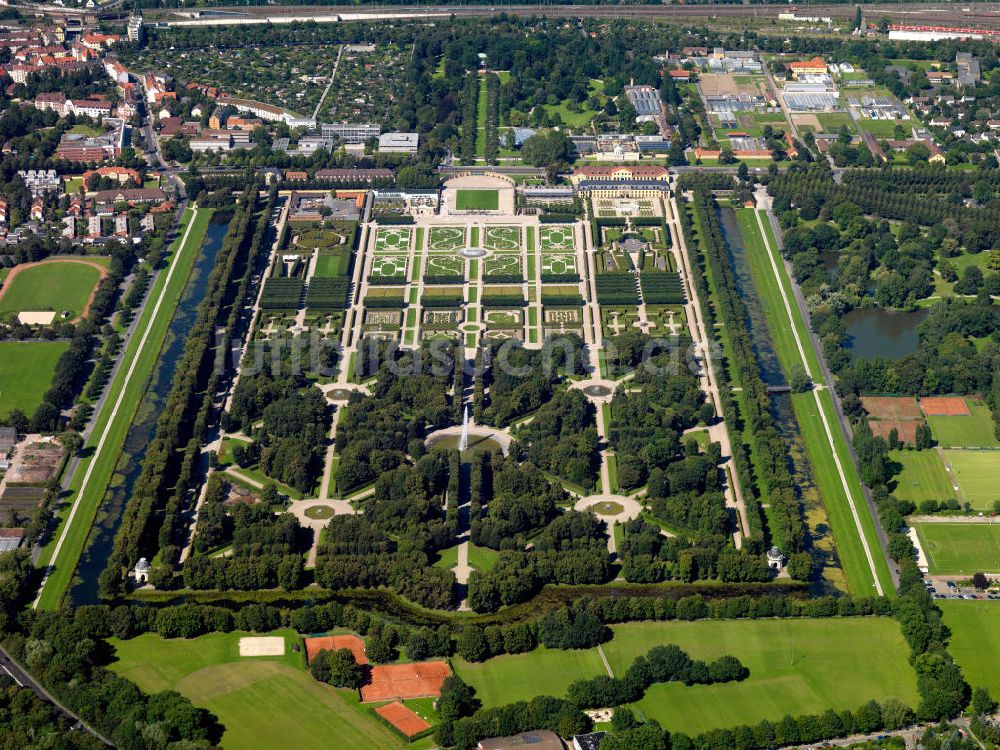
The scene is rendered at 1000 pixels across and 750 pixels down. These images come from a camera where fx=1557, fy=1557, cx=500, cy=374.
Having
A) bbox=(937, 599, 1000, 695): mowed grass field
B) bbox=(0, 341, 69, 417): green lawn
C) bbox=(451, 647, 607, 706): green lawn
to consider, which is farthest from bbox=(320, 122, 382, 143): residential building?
bbox=(937, 599, 1000, 695): mowed grass field

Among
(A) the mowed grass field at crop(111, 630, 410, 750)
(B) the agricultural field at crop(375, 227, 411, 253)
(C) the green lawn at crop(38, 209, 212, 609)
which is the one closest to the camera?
(A) the mowed grass field at crop(111, 630, 410, 750)

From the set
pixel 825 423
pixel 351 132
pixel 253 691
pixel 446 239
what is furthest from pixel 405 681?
pixel 351 132

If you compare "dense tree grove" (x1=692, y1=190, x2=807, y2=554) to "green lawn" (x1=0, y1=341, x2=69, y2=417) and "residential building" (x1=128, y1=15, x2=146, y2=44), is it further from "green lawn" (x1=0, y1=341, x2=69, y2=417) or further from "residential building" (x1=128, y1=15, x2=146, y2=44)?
"residential building" (x1=128, y1=15, x2=146, y2=44)

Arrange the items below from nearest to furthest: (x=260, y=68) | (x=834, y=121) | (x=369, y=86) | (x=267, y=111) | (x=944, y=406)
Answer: (x=944, y=406) → (x=267, y=111) → (x=834, y=121) → (x=369, y=86) → (x=260, y=68)

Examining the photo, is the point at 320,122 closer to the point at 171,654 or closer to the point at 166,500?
the point at 166,500

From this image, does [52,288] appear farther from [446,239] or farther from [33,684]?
[33,684]
